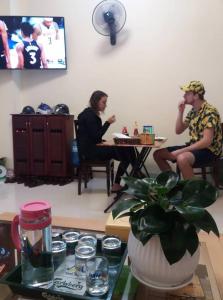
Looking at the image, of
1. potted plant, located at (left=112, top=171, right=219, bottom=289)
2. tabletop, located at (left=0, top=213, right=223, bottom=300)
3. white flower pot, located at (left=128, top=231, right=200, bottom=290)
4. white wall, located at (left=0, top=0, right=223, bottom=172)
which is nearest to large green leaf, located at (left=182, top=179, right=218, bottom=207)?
potted plant, located at (left=112, top=171, right=219, bottom=289)

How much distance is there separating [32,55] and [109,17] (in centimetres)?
117

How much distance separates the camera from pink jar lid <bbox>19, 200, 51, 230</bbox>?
0.89 metres

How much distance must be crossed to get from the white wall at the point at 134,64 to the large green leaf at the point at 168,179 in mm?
3138

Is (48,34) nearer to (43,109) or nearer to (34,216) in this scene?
(43,109)

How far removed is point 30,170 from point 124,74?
1.88m

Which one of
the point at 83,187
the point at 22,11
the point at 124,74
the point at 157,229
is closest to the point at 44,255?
the point at 157,229

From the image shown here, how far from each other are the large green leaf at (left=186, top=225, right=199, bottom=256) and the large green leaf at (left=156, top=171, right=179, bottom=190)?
138 millimetres

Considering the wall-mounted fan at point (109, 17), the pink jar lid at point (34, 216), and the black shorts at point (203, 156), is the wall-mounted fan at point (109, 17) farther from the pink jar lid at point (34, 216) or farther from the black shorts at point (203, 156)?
the pink jar lid at point (34, 216)

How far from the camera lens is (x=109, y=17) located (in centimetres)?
381

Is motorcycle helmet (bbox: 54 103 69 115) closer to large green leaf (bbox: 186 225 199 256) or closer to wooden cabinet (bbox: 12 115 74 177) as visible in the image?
wooden cabinet (bbox: 12 115 74 177)

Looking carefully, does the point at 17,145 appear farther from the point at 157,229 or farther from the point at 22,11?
the point at 157,229

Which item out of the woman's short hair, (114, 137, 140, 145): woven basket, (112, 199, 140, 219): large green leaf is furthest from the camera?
the woman's short hair

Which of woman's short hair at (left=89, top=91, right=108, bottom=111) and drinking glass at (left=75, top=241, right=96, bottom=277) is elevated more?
woman's short hair at (left=89, top=91, right=108, bottom=111)

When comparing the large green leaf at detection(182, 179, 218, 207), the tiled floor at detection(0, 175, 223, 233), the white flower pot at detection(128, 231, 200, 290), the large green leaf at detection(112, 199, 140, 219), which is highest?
the large green leaf at detection(182, 179, 218, 207)
